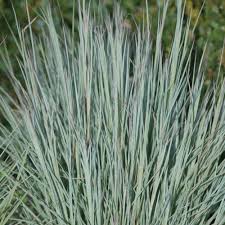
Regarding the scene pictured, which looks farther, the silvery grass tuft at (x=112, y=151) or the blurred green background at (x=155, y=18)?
the blurred green background at (x=155, y=18)

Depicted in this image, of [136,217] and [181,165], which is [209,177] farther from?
[136,217]

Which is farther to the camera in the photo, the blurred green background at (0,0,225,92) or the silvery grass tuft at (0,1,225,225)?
the blurred green background at (0,0,225,92)

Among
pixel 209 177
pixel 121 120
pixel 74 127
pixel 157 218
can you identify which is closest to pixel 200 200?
pixel 209 177

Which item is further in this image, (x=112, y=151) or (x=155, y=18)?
(x=155, y=18)
